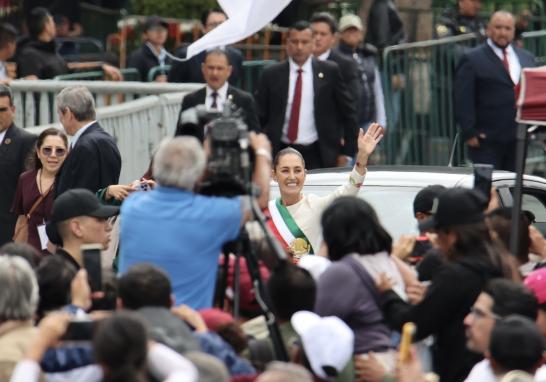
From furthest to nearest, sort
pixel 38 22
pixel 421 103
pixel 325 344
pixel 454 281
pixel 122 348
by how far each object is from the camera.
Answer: pixel 421 103 → pixel 38 22 → pixel 454 281 → pixel 325 344 → pixel 122 348

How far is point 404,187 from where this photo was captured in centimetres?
1165

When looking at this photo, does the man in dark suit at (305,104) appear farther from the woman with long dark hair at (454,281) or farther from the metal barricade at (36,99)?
the woman with long dark hair at (454,281)

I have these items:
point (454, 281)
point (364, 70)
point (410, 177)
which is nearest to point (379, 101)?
point (364, 70)

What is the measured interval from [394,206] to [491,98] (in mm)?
5268

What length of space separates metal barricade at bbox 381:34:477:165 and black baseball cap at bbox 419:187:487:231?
10.3m

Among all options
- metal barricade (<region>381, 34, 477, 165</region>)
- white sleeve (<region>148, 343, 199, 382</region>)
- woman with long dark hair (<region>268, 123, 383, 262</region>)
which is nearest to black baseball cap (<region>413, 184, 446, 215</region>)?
woman with long dark hair (<region>268, 123, 383, 262</region>)

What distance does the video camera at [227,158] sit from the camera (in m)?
8.17

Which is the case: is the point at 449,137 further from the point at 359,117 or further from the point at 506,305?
the point at 506,305

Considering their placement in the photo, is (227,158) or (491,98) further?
(491,98)

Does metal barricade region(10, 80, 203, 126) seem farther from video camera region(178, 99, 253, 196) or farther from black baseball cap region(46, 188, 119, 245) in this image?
video camera region(178, 99, 253, 196)

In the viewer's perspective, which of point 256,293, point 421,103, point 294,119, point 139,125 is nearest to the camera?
point 256,293

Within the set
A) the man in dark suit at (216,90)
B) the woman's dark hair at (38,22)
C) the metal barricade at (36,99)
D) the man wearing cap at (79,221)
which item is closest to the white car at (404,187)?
the man in dark suit at (216,90)

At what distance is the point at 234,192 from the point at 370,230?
662 millimetres

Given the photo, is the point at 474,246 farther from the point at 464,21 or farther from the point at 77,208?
the point at 464,21
